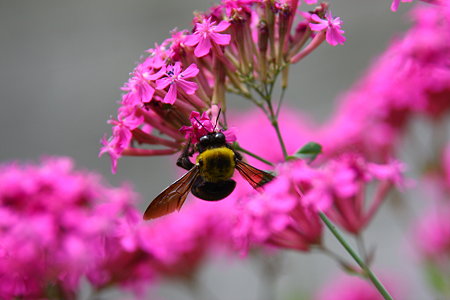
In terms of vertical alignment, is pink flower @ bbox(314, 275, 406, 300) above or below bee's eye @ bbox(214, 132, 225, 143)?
below

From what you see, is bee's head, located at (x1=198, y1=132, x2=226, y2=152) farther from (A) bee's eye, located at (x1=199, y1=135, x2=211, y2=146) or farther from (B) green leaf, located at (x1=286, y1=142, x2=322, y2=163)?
(B) green leaf, located at (x1=286, y1=142, x2=322, y2=163)

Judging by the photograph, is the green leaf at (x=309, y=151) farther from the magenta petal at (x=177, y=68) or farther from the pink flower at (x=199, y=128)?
the magenta petal at (x=177, y=68)

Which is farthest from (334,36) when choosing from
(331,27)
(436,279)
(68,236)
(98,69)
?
(98,69)

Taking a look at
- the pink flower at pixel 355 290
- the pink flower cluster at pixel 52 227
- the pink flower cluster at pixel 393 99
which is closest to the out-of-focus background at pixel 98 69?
the pink flower at pixel 355 290

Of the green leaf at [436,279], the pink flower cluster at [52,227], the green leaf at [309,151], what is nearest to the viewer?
the pink flower cluster at [52,227]

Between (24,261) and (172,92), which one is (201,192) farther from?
(24,261)

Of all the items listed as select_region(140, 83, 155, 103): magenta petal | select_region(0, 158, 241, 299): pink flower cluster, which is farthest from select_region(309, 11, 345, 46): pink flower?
select_region(0, 158, 241, 299): pink flower cluster

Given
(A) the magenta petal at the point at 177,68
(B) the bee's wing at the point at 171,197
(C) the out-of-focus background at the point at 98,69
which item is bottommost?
(B) the bee's wing at the point at 171,197

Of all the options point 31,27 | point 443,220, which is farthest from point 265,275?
point 31,27
